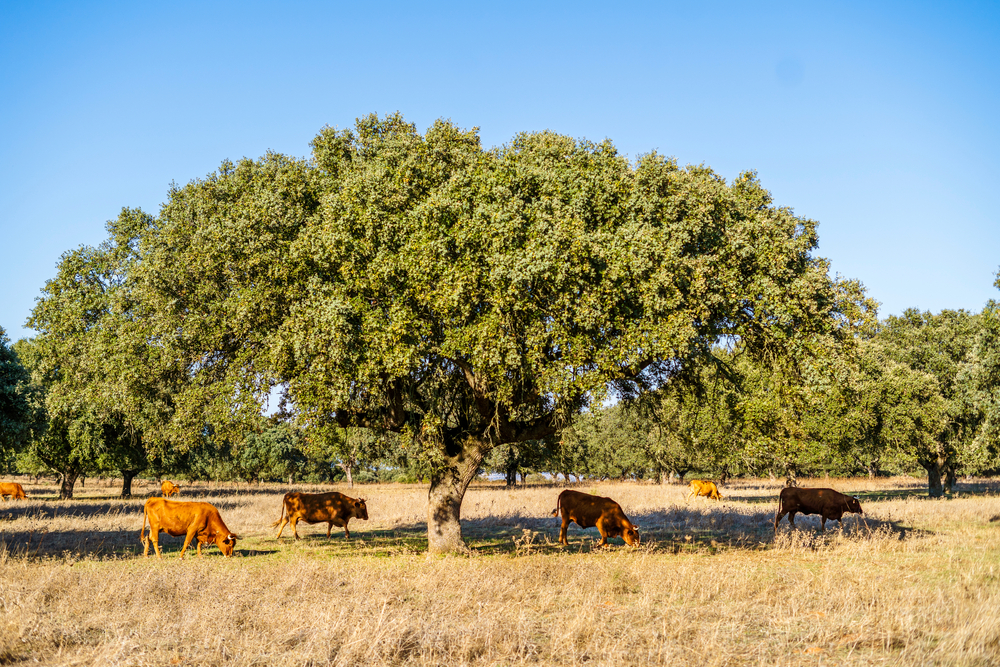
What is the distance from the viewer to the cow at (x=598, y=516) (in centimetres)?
1928

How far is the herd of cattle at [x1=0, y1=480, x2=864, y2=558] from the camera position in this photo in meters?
18.0

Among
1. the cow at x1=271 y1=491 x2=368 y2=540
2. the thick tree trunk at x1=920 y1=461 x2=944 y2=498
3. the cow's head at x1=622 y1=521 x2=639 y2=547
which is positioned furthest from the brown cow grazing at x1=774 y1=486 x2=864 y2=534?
the thick tree trunk at x1=920 y1=461 x2=944 y2=498

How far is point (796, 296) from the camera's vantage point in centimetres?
1522

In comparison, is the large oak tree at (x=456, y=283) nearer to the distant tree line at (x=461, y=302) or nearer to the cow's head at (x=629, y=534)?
the distant tree line at (x=461, y=302)

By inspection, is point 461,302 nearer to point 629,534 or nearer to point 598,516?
point 598,516

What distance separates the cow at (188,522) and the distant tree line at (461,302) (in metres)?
2.38

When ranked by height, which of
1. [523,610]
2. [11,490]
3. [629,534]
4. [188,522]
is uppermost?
[523,610]

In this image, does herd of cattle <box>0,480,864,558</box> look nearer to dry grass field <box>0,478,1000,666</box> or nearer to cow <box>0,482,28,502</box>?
dry grass field <box>0,478,1000,666</box>

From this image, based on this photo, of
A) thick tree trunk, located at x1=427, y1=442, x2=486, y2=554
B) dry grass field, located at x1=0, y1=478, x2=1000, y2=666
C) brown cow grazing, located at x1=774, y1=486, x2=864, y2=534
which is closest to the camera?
dry grass field, located at x1=0, y1=478, x2=1000, y2=666

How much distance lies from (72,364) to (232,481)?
269 feet

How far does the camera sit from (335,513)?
924 inches

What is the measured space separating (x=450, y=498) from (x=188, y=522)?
26.0 feet

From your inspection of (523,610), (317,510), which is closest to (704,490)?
(317,510)

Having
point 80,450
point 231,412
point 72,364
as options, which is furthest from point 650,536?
point 80,450
